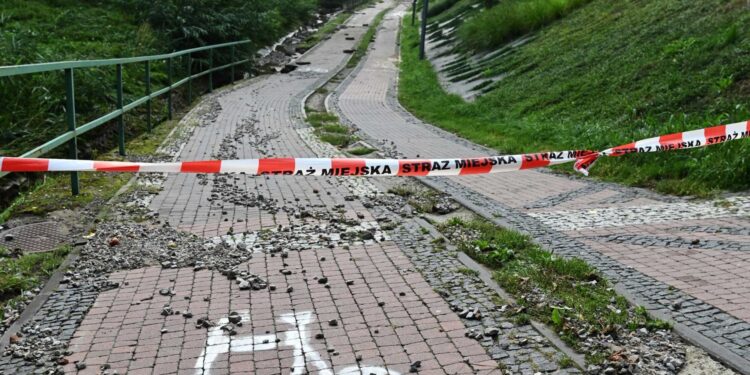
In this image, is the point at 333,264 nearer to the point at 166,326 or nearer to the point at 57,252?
the point at 166,326

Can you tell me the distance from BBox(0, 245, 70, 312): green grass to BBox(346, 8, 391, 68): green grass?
75.6 ft

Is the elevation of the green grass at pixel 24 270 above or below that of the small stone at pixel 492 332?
below

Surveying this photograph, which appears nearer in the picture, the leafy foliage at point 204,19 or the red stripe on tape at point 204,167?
the red stripe on tape at point 204,167

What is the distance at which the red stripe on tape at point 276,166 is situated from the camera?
5449 mm

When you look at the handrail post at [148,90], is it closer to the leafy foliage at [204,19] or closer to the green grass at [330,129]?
the green grass at [330,129]

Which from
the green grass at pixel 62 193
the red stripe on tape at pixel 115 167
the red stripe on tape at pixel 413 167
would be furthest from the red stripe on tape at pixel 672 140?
the green grass at pixel 62 193

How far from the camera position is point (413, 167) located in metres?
5.82

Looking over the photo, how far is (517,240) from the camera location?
5.76 meters

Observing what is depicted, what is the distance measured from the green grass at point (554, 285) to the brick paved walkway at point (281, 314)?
57 cm

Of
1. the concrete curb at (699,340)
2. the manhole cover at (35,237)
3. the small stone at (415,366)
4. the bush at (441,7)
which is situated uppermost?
the bush at (441,7)

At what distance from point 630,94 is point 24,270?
973cm

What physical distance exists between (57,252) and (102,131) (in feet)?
19.1

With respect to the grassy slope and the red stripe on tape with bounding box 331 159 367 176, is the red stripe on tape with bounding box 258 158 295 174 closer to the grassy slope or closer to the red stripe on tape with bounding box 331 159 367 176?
the red stripe on tape with bounding box 331 159 367 176

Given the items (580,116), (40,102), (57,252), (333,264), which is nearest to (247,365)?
(333,264)
